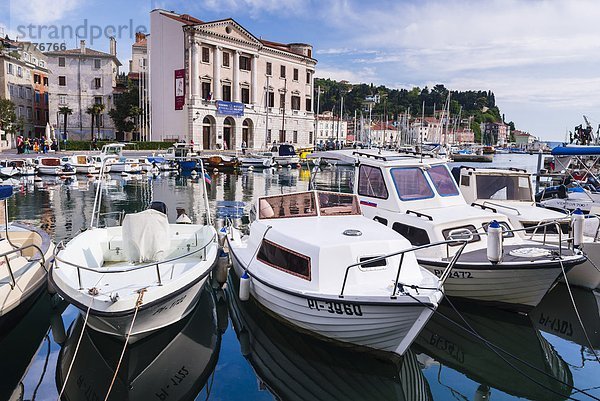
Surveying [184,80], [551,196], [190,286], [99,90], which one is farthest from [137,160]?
[190,286]

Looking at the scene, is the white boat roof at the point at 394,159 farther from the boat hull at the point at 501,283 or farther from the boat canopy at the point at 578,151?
the boat canopy at the point at 578,151

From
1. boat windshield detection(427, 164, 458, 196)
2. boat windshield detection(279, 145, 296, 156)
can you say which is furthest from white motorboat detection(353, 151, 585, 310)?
boat windshield detection(279, 145, 296, 156)

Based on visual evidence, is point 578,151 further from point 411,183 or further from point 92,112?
point 92,112

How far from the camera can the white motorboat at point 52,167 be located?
4028 centimetres

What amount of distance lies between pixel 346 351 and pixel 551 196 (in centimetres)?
1588

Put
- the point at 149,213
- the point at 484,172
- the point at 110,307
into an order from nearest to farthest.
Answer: the point at 110,307 < the point at 149,213 < the point at 484,172

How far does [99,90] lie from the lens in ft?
222

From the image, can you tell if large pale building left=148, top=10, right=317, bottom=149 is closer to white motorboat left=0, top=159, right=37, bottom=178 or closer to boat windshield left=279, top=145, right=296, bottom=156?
boat windshield left=279, top=145, right=296, bottom=156

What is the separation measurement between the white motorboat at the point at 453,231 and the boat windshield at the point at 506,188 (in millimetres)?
1673

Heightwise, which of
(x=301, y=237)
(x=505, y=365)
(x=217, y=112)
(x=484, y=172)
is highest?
(x=217, y=112)

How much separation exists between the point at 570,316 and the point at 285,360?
6909mm

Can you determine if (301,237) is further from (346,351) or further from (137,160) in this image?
(137,160)

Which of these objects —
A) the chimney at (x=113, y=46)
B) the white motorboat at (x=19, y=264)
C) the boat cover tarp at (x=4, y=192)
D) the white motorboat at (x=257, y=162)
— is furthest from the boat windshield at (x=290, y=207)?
the chimney at (x=113, y=46)

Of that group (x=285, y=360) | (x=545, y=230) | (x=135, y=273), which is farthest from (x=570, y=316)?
(x=135, y=273)
